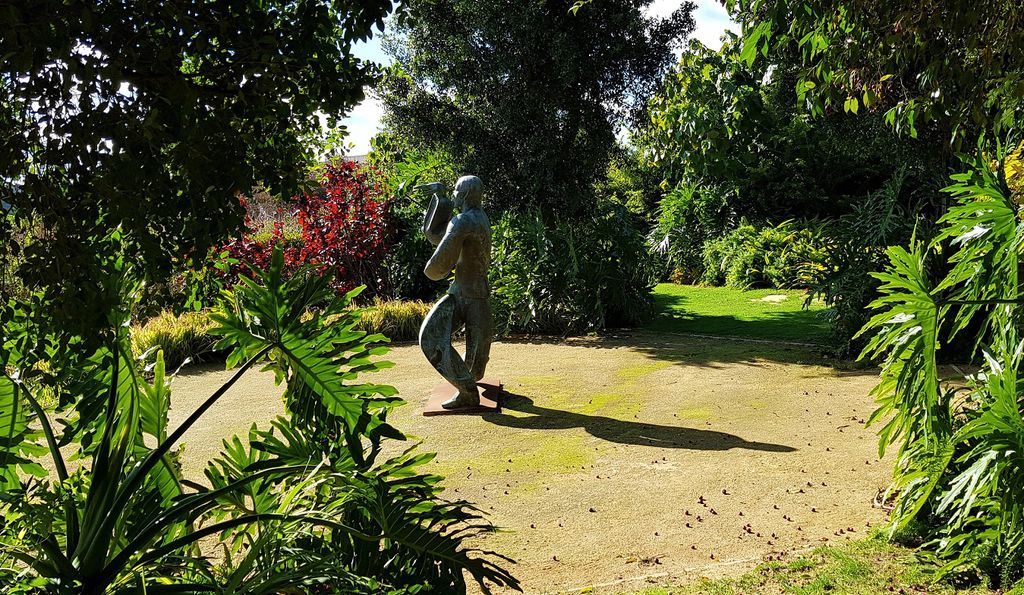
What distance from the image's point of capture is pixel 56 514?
2672 millimetres

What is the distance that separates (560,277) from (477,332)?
14.3 ft

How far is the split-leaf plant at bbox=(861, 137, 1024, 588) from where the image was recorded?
3.07 meters

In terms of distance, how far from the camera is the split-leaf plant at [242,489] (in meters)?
2.23

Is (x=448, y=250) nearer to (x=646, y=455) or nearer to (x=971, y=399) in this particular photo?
(x=646, y=455)

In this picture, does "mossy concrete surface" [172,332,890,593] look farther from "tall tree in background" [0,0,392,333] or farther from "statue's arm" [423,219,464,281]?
"tall tree in background" [0,0,392,333]

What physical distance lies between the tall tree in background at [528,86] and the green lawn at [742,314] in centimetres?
249

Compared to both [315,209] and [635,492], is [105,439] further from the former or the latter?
[315,209]

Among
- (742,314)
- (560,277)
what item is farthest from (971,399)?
(742,314)

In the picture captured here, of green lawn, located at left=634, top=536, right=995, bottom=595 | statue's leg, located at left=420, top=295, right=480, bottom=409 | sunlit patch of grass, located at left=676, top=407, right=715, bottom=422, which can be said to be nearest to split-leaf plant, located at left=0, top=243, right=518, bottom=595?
green lawn, located at left=634, top=536, right=995, bottom=595

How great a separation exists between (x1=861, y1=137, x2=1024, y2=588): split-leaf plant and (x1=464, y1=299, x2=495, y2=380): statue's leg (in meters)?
3.81

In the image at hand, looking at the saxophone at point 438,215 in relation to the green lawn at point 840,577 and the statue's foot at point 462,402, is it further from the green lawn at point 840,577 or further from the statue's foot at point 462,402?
the green lawn at point 840,577

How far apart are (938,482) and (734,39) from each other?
2.78 m

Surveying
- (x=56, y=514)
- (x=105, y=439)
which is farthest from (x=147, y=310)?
(x=56, y=514)

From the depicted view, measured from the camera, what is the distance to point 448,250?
22.9 feet
